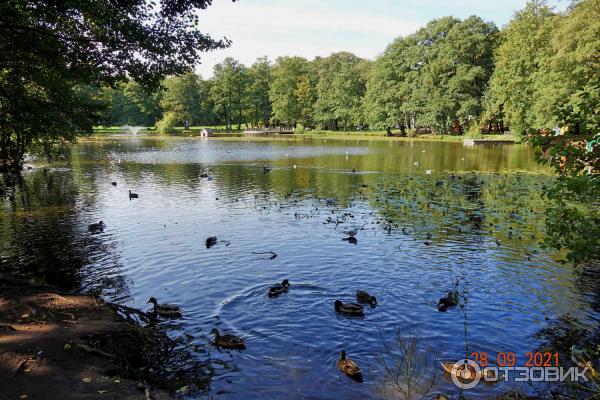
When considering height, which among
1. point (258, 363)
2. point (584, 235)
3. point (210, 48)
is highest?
point (210, 48)

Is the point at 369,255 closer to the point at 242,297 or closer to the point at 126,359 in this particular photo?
the point at 242,297

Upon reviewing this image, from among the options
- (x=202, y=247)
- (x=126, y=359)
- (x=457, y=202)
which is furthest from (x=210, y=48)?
(x=457, y=202)

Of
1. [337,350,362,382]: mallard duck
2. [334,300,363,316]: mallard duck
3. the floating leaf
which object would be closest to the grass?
[334,300,363,316]: mallard duck

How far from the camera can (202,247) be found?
19.9 m

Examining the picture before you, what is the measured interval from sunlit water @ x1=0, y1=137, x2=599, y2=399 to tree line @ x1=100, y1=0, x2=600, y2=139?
6.19m

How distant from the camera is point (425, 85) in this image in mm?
91625

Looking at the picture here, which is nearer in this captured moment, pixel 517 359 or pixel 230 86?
pixel 517 359

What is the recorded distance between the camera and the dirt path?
8125mm

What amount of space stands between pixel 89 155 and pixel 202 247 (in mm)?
52286

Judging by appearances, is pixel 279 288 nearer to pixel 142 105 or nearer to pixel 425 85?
pixel 425 85

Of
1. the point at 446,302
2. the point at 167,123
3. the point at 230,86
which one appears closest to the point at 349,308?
the point at 446,302

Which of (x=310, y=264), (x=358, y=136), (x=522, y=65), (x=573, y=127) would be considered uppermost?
(x=522, y=65)

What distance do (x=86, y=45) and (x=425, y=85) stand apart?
85.2 metres

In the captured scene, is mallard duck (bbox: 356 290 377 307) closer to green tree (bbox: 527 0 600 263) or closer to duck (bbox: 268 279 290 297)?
duck (bbox: 268 279 290 297)
